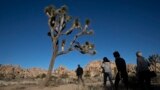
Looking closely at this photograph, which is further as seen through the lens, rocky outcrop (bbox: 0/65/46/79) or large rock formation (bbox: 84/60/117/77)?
large rock formation (bbox: 84/60/117/77)

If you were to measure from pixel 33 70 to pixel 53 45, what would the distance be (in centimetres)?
4176

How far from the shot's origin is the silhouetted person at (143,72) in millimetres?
7777

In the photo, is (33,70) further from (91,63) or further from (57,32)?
(57,32)

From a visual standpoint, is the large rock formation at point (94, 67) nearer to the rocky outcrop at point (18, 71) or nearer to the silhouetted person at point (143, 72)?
the rocky outcrop at point (18, 71)

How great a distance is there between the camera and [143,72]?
789 centimetres

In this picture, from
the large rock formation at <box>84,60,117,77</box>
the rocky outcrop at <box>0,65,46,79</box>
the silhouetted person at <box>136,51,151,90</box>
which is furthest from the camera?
the large rock formation at <box>84,60,117,77</box>

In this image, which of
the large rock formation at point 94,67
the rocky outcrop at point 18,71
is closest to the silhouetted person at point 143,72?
the rocky outcrop at point 18,71

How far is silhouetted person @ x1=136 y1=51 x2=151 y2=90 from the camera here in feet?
25.5

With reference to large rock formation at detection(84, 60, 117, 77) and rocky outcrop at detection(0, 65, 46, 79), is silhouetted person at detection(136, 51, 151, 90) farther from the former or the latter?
large rock formation at detection(84, 60, 117, 77)

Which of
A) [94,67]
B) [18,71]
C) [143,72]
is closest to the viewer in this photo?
[143,72]

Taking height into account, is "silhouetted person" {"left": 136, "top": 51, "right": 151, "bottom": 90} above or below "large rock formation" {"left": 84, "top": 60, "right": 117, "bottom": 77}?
below

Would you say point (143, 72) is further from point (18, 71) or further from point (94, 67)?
point (94, 67)

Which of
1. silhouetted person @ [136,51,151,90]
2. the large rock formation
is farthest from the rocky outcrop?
silhouetted person @ [136,51,151,90]

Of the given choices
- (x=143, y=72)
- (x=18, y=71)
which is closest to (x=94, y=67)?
(x=18, y=71)
